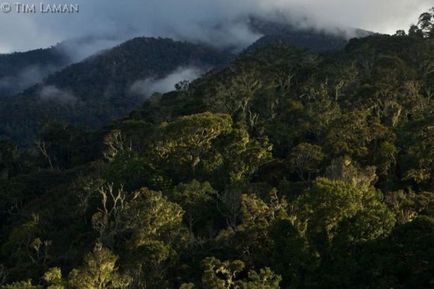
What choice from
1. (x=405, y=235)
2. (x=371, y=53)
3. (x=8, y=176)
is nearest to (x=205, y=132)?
(x=405, y=235)

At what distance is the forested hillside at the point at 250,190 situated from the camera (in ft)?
129

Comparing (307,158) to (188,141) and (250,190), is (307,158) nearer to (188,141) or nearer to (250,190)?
(250,190)

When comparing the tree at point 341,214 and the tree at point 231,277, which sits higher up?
the tree at point 341,214

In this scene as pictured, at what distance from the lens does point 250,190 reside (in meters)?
52.2

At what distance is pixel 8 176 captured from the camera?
8625cm

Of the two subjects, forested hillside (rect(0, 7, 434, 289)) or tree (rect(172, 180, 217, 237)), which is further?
tree (rect(172, 180, 217, 237))

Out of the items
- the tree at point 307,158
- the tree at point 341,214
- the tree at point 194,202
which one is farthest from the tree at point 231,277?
the tree at point 307,158

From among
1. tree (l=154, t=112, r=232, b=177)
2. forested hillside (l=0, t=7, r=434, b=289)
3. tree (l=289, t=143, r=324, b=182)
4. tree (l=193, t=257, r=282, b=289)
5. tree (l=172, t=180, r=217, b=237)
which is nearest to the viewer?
tree (l=193, t=257, r=282, b=289)

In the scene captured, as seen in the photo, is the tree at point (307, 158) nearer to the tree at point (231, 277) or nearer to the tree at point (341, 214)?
the tree at point (341, 214)

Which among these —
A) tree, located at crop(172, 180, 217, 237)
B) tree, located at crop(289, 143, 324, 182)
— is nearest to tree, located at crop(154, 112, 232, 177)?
tree, located at crop(172, 180, 217, 237)

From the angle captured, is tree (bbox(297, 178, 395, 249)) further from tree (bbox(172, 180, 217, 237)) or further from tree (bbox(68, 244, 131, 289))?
tree (bbox(68, 244, 131, 289))

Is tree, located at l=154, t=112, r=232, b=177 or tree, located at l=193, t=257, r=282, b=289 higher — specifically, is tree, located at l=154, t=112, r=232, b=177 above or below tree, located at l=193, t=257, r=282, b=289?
above

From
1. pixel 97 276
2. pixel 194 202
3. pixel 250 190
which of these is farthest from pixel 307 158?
pixel 97 276

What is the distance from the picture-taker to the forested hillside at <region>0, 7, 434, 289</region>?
3938 cm
